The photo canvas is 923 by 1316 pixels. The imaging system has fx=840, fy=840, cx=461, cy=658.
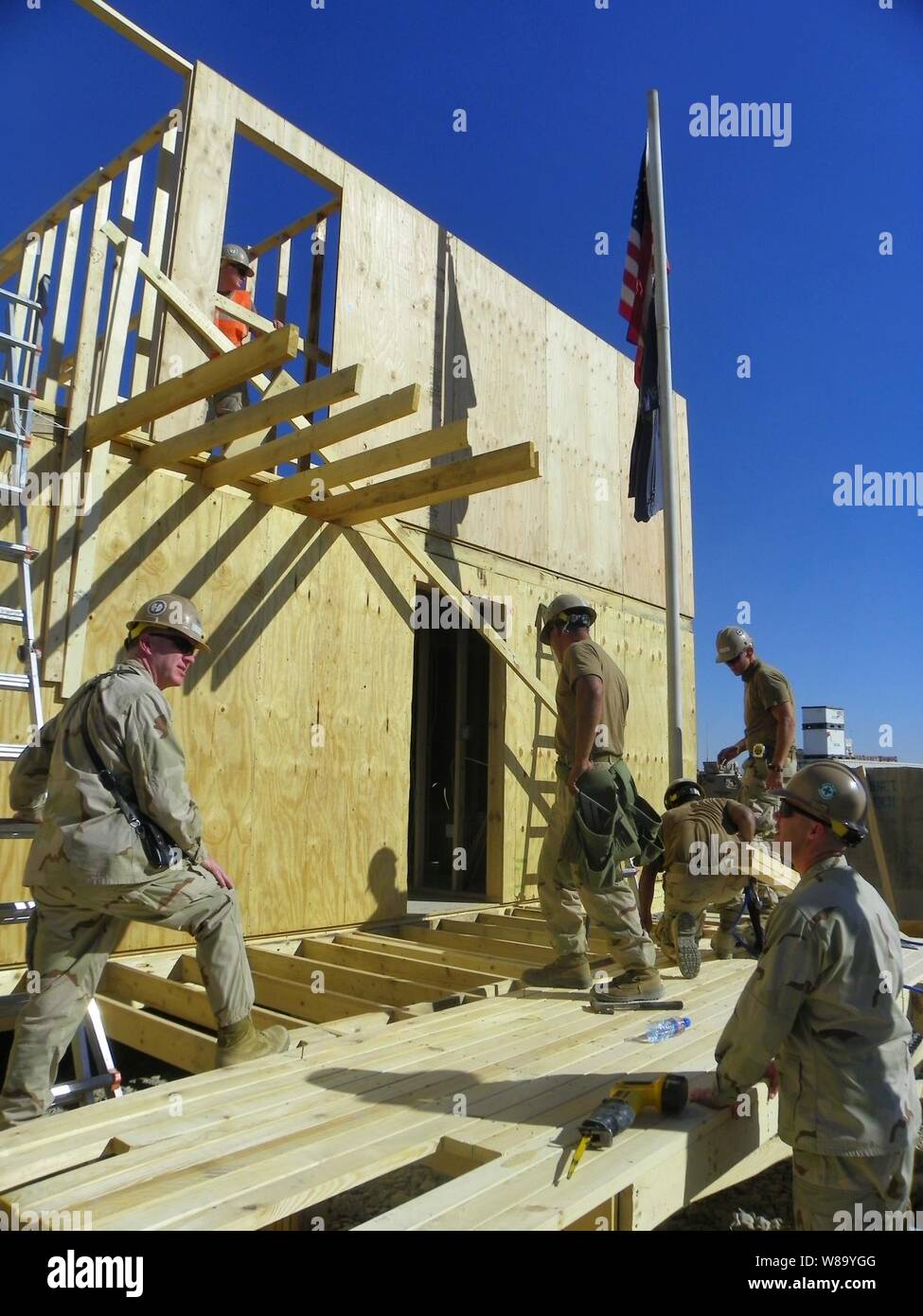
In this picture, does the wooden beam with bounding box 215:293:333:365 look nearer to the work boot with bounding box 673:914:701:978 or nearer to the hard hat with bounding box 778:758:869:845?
the work boot with bounding box 673:914:701:978

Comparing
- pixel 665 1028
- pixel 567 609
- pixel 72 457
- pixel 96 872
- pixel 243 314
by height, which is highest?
pixel 243 314

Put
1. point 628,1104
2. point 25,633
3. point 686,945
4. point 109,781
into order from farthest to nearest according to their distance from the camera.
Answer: point 686,945 → point 25,633 → point 109,781 → point 628,1104

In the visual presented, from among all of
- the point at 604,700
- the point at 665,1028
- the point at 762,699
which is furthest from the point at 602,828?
the point at 762,699

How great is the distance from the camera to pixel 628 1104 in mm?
2473

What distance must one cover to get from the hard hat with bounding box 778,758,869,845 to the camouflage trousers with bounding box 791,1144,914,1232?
A: 0.78m

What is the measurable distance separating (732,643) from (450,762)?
147 inches

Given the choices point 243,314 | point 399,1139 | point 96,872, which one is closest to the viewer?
point 399,1139

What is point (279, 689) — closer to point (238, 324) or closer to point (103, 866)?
point (238, 324)

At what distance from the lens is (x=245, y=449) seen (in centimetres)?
537

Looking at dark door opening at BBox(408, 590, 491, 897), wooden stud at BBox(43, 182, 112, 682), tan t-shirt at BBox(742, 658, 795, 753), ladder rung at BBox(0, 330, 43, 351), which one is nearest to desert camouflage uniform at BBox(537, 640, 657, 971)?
tan t-shirt at BBox(742, 658, 795, 753)

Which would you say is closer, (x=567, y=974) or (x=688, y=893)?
(x=567, y=974)

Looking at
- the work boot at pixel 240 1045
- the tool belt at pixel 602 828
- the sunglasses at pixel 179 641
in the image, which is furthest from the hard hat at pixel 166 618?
the tool belt at pixel 602 828
